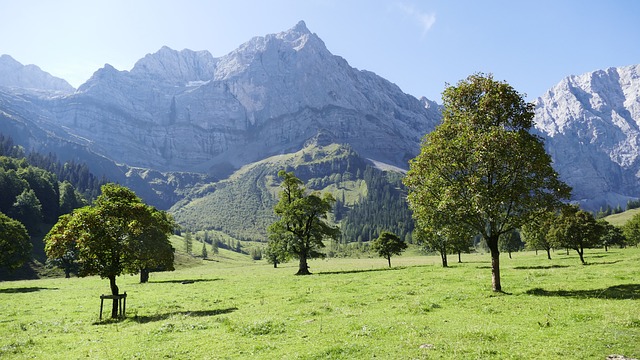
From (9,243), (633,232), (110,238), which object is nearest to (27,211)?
(9,243)

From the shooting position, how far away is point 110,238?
1201 inches

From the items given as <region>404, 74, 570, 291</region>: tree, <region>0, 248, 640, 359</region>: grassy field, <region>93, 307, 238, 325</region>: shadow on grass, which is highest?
<region>404, 74, 570, 291</region>: tree

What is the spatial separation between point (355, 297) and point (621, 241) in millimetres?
146144

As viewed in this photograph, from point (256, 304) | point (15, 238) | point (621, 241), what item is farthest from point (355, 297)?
point (621, 241)

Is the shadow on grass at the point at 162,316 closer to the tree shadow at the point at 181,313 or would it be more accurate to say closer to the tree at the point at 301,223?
the tree shadow at the point at 181,313

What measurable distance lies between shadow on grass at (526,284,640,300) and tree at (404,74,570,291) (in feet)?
11.8

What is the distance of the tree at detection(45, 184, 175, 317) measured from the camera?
30.1 metres

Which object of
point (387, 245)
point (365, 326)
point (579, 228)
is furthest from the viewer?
point (387, 245)

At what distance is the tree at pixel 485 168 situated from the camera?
3020 cm

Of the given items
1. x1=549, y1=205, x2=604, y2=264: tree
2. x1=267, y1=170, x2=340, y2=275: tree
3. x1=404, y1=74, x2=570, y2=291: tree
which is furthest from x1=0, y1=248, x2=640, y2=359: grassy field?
x1=267, y1=170, x2=340, y2=275: tree

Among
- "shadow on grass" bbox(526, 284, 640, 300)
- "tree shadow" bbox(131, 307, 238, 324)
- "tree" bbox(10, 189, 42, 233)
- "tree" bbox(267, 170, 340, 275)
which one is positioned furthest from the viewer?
"tree" bbox(10, 189, 42, 233)

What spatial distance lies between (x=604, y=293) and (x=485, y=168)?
12354 mm

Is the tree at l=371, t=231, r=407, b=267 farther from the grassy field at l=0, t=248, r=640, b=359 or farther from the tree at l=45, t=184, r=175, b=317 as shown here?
the tree at l=45, t=184, r=175, b=317

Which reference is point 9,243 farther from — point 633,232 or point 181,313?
point 633,232
